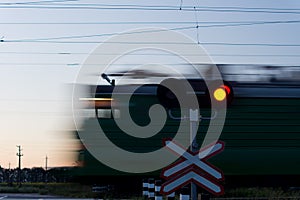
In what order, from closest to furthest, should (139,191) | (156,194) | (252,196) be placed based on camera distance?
(156,194)
(139,191)
(252,196)

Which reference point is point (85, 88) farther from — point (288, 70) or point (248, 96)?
point (288, 70)

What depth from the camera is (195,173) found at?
26.5ft

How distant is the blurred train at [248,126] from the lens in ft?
40.8

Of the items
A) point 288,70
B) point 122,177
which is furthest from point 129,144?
point 288,70

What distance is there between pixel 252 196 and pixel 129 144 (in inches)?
267

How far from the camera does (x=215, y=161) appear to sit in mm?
12562

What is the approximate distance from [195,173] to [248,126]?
16.1ft

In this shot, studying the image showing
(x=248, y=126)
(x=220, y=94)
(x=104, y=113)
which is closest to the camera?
(x=220, y=94)

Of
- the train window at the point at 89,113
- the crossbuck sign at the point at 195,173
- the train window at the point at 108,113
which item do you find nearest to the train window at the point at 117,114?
the train window at the point at 108,113

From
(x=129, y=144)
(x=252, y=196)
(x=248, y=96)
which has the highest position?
(x=248, y=96)

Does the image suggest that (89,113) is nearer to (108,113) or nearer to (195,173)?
(108,113)

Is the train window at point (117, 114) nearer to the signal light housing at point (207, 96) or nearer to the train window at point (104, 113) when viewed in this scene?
the train window at point (104, 113)

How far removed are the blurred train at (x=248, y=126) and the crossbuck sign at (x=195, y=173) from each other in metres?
4.26

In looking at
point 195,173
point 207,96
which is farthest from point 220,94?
point 195,173
